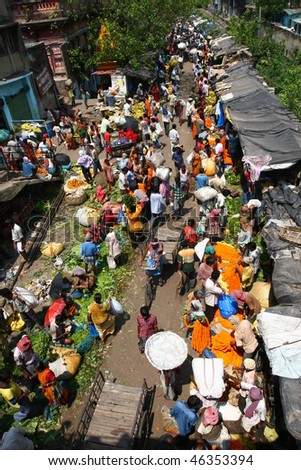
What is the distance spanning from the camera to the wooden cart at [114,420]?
19.8 feet

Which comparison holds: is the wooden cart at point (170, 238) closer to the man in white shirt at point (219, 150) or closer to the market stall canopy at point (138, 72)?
the man in white shirt at point (219, 150)

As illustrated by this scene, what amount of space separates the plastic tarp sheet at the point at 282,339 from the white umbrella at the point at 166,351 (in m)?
1.53

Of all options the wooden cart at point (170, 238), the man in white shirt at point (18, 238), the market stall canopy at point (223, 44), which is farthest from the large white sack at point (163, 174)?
the market stall canopy at point (223, 44)

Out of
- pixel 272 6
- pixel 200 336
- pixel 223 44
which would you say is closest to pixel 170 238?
pixel 200 336

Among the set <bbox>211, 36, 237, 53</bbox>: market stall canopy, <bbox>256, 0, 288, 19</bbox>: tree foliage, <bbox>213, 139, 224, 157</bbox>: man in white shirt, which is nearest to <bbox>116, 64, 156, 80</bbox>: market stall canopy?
<bbox>211, 36, 237, 53</bbox>: market stall canopy

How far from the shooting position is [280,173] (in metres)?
11.9

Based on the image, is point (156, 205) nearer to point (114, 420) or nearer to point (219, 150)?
point (219, 150)

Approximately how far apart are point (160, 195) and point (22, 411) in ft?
23.0

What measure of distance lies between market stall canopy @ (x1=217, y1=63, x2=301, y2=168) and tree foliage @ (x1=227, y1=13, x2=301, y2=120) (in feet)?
3.82

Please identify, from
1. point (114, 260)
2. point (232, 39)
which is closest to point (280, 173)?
point (114, 260)

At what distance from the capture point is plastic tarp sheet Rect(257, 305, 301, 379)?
560cm

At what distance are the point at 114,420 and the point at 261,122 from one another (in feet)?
37.6

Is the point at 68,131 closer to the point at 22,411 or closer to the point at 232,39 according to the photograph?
the point at 22,411

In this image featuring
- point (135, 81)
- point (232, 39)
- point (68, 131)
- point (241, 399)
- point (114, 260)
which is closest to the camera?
point (241, 399)
